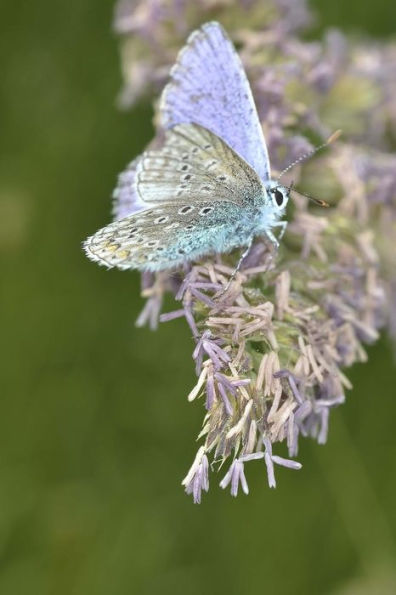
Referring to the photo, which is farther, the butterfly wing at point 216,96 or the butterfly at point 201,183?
the butterfly wing at point 216,96

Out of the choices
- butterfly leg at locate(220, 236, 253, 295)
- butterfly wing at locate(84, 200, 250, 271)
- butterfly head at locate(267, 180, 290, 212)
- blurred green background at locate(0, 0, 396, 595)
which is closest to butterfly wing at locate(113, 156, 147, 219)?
butterfly wing at locate(84, 200, 250, 271)

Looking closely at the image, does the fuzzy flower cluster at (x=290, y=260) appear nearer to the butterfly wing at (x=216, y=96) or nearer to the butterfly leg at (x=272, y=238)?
the butterfly leg at (x=272, y=238)

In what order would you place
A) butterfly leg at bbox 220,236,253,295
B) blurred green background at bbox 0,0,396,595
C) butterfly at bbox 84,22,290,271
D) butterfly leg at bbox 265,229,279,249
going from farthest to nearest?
blurred green background at bbox 0,0,396,595 → butterfly leg at bbox 265,229,279,249 → butterfly at bbox 84,22,290,271 → butterfly leg at bbox 220,236,253,295

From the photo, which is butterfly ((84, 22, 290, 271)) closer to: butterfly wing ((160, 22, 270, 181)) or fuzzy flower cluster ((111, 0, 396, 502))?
butterfly wing ((160, 22, 270, 181))

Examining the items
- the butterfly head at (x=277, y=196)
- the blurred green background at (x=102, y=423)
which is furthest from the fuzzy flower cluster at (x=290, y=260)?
the blurred green background at (x=102, y=423)

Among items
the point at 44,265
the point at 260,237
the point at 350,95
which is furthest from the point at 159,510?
the point at 350,95

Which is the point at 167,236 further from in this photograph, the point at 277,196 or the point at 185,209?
the point at 277,196

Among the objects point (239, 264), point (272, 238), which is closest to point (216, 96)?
point (272, 238)

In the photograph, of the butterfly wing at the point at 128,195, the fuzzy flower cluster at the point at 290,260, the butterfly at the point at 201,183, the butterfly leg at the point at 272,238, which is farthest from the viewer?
the butterfly wing at the point at 128,195
